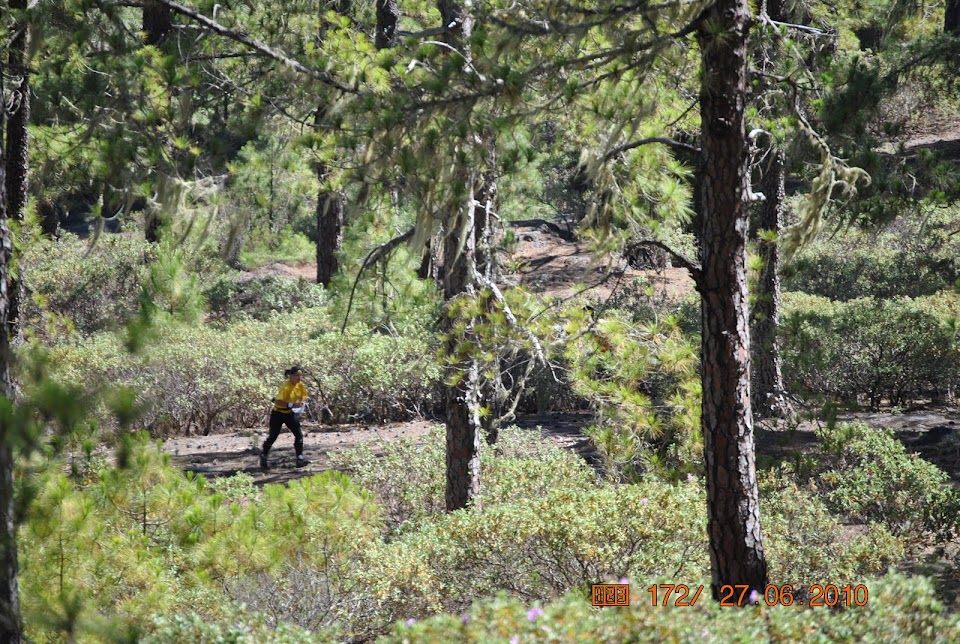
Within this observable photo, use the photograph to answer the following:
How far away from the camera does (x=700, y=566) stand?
212 inches

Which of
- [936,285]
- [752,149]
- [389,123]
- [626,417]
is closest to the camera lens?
[752,149]

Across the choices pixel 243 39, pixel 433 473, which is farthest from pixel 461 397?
pixel 243 39

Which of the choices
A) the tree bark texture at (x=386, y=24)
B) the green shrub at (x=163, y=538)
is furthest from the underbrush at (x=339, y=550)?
the tree bark texture at (x=386, y=24)

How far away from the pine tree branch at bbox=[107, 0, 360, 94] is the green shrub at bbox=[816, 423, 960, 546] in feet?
15.4

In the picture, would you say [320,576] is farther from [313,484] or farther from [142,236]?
[142,236]

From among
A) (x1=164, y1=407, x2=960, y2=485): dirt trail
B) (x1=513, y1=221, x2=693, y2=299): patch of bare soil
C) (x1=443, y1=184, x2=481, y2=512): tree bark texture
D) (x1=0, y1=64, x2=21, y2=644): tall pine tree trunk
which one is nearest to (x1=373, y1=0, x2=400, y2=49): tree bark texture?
(x1=443, y1=184, x2=481, y2=512): tree bark texture

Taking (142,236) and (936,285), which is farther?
(142,236)

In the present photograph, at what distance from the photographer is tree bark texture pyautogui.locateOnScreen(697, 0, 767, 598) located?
407 cm

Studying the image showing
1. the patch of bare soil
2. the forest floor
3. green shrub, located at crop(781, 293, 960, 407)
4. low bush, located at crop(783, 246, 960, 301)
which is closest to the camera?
the forest floor

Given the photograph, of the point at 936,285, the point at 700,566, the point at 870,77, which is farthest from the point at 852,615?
the point at 936,285

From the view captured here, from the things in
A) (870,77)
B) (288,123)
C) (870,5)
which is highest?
(870,5)

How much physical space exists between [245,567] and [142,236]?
765 inches

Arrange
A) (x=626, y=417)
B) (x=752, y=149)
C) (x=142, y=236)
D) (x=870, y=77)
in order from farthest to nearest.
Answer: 1. (x=142, y=236)
2. (x=870, y=77)
3. (x=626, y=417)
4. (x=752, y=149)

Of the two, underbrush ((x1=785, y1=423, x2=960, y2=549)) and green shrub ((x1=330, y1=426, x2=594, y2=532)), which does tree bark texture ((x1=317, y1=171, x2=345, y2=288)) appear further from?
underbrush ((x1=785, y1=423, x2=960, y2=549))
